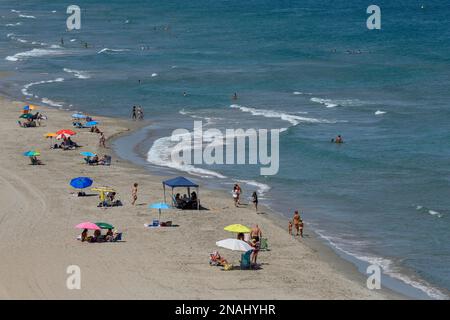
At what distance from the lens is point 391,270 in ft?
98.6

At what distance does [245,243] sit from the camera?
Result: 2859cm

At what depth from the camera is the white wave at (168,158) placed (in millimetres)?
44562

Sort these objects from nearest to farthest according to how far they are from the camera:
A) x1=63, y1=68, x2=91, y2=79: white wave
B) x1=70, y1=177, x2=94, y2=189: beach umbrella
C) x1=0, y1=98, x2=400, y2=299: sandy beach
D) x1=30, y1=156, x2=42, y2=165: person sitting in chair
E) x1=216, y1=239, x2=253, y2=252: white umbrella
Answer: x1=0, y1=98, x2=400, y2=299: sandy beach
x1=216, y1=239, x2=253, y2=252: white umbrella
x1=70, y1=177, x2=94, y2=189: beach umbrella
x1=30, y1=156, x2=42, y2=165: person sitting in chair
x1=63, y1=68, x2=91, y2=79: white wave

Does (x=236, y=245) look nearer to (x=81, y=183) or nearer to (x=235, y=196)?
(x=235, y=196)

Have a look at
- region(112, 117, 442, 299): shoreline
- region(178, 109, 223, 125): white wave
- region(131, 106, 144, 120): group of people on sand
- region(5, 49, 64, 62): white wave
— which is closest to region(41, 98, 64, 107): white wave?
region(131, 106, 144, 120): group of people on sand

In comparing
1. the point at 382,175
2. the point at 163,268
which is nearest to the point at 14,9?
the point at 382,175

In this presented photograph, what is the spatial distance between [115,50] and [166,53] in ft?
21.2

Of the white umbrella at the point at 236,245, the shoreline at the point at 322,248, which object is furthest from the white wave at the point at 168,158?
the white umbrella at the point at 236,245

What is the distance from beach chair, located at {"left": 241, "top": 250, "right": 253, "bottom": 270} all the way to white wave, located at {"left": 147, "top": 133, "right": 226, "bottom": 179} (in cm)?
1518

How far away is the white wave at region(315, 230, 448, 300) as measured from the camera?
92.2 feet

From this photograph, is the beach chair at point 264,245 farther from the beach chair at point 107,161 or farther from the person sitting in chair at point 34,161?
the person sitting in chair at point 34,161

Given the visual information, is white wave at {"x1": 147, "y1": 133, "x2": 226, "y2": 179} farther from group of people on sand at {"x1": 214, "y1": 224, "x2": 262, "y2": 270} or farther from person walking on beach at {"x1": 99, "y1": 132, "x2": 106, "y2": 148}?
group of people on sand at {"x1": 214, "y1": 224, "x2": 262, "y2": 270}

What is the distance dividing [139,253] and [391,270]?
838cm
